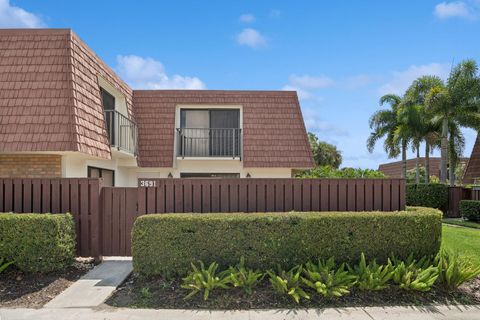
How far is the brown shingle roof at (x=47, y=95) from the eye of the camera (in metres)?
8.75

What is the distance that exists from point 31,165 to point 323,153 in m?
31.2

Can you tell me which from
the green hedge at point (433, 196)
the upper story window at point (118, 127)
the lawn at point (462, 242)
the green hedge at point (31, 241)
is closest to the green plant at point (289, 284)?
the green hedge at point (31, 241)

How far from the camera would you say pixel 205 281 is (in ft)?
20.0

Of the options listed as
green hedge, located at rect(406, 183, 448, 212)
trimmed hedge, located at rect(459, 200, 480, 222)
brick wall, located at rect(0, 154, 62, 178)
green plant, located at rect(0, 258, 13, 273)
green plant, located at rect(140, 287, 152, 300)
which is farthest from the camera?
green hedge, located at rect(406, 183, 448, 212)

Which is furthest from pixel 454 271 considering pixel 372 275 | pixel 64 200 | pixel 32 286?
pixel 64 200

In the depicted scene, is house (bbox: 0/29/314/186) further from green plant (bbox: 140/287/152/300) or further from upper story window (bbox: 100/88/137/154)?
green plant (bbox: 140/287/152/300)

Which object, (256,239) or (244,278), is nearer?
(244,278)

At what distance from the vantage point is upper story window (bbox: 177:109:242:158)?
15484mm

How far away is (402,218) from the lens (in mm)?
6898

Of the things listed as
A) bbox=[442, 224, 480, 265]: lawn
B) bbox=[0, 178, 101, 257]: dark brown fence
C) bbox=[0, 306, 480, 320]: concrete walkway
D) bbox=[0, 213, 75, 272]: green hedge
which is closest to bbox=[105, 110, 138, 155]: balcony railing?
bbox=[0, 178, 101, 257]: dark brown fence

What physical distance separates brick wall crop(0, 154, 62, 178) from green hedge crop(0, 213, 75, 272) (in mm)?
2441

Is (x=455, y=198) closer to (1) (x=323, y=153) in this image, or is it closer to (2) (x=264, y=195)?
(2) (x=264, y=195)

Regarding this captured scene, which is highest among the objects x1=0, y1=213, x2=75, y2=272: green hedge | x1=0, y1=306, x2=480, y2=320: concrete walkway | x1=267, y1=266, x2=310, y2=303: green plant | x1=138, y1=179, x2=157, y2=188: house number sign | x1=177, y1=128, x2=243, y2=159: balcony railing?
x1=177, y1=128, x2=243, y2=159: balcony railing

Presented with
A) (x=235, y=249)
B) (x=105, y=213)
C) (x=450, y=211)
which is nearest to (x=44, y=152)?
(x=105, y=213)
